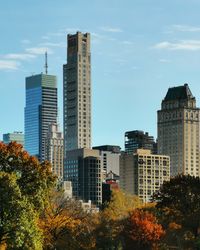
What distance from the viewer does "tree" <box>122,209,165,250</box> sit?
3000 inches

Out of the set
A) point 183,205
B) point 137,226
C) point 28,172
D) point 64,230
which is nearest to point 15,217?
point 28,172

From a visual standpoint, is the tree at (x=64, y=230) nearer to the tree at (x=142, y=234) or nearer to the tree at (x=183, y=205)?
the tree at (x=142, y=234)

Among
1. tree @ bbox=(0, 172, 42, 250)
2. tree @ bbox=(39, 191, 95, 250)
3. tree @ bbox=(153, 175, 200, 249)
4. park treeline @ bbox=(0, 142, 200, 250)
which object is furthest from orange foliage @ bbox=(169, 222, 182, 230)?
tree @ bbox=(0, 172, 42, 250)

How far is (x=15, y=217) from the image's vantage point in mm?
47469

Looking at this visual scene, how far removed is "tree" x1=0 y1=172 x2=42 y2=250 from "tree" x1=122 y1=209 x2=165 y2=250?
2906cm

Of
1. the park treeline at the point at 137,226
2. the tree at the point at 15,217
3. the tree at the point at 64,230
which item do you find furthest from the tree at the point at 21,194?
the tree at the point at 64,230

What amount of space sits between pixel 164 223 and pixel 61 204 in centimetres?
1079

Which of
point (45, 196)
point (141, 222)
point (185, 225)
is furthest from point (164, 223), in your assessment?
point (45, 196)

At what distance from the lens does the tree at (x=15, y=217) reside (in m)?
47.2

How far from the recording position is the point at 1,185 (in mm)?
47625

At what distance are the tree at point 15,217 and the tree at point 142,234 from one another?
95.3ft

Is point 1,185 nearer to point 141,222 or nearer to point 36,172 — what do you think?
point 36,172

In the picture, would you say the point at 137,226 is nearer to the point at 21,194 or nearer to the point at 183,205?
the point at 183,205

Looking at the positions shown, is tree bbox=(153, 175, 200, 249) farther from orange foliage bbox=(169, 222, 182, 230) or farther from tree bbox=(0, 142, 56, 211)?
tree bbox=(0, 142, 56, 211)
